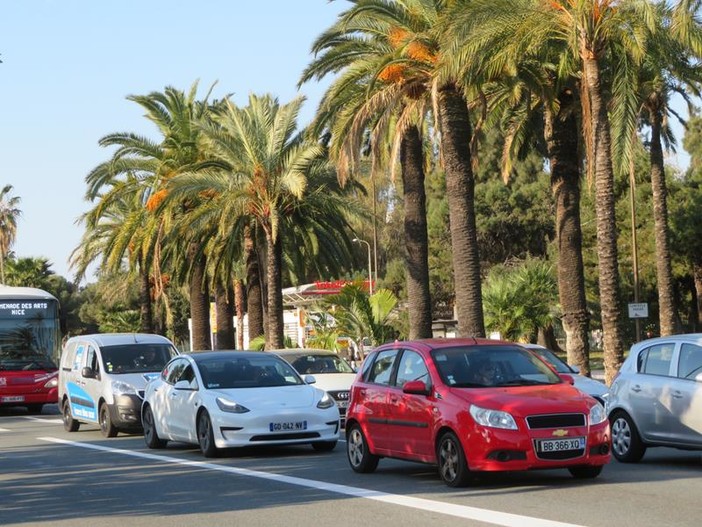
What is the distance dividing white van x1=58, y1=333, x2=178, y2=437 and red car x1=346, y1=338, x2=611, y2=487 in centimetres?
860

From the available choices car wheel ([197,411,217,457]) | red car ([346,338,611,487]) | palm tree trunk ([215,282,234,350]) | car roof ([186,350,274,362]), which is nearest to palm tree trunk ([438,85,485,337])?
car roof ([186,350,274,362])

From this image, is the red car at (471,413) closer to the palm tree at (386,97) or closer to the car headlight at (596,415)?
the car headlight at (596,415)

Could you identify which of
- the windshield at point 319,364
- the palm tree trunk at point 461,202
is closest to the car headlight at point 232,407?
the windshield at point 319,364

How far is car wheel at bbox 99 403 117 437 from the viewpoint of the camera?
2256cm

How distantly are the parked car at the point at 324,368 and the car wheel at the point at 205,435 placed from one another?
17.1 ft

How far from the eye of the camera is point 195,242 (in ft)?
138

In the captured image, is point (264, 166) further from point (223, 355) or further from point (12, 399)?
point (223, 355)

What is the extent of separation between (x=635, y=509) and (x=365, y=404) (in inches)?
175

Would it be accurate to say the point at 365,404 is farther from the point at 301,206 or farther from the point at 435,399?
the point at 301,206

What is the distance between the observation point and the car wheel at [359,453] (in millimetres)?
14469

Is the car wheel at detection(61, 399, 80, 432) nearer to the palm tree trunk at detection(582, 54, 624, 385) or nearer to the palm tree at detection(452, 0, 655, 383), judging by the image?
the palm tree trunk at detection(582, 54, 624, 385)

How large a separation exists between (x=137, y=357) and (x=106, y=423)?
1.63 meters

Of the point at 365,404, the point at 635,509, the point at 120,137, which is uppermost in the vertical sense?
the point at 120,137

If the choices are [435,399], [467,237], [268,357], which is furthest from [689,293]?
[435,399]
